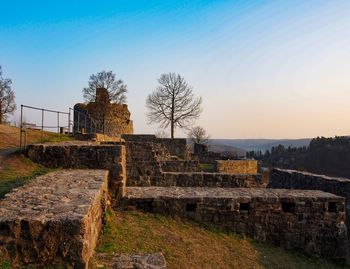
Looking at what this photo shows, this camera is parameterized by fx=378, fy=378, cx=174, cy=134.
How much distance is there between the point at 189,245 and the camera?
732 centimetres

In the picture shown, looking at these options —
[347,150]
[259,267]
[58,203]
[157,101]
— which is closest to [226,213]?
[259,267]

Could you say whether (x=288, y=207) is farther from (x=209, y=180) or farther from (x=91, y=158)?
(x=91, y=158)

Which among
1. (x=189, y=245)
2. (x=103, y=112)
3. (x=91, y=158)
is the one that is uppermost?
(x=103, y=112)

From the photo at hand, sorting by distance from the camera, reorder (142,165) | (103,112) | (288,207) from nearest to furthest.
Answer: (288,207) < (142,165) < (103,112)

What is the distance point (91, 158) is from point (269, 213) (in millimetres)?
4488

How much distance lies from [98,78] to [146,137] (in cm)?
747

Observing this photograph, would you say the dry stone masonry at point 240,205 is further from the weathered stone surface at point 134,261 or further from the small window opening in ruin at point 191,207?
the weathered stone surface at point 134,261

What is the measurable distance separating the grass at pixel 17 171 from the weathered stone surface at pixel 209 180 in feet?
16.8

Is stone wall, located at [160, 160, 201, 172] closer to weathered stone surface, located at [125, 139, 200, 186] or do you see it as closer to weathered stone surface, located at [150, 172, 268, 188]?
weathered stone surface, located at [125, 139, 200, 186]

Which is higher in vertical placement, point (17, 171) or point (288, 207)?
point (17, 171)

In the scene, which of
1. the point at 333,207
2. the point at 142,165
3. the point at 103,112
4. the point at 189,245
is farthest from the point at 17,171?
the point at 103,112

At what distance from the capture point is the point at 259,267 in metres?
7.29

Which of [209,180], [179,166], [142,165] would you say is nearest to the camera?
[209,180]

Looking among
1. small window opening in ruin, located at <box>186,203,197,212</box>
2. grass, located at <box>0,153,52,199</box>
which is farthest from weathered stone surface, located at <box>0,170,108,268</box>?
small window opening in ruin, located at <box>186,203,197,212</box>
